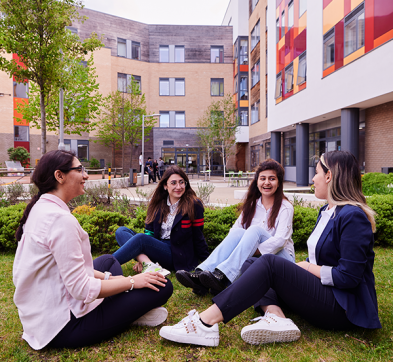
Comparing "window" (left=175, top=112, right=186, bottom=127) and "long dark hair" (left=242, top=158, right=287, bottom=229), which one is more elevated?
"window" (left=175, top=112, right=186, bottom=127)

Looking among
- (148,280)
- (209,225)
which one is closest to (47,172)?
(148,280)

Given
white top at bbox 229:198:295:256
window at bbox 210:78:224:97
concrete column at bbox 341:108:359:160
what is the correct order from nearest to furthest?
1. white top at bbox 229:198:295:256
2. concrete column at bbox 341:108:359:160
3. window at bbox 210:78:224:97

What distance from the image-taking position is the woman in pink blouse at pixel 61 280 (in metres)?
1.92

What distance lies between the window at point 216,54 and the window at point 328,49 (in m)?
21.4

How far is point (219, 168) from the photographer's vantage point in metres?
33.6

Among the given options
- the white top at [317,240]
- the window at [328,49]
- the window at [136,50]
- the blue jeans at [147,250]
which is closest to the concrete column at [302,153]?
the window at [328,49]

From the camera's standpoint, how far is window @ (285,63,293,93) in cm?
1853

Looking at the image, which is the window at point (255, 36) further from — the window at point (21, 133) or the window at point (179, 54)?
the window at point (21, 133)

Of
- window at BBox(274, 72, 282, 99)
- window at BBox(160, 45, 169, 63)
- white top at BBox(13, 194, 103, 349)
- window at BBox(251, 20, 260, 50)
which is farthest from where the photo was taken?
window at BBox(160, 45, 169, 63)

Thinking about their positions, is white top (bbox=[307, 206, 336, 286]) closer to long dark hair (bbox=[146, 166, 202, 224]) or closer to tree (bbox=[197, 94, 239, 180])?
long dark hair (bbox=[146, 166, 202, 224])

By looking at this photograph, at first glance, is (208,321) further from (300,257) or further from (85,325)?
(300,257)

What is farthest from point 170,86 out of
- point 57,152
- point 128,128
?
point 57,152

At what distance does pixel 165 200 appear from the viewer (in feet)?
13.4

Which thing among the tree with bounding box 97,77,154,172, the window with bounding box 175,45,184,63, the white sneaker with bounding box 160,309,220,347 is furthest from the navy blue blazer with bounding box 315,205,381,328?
the window with bounding box 175,45,184,63
